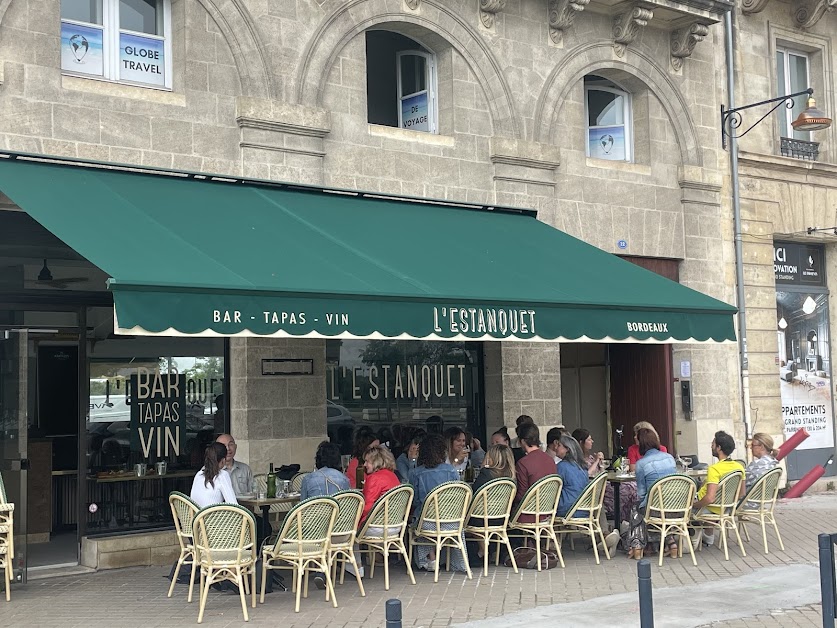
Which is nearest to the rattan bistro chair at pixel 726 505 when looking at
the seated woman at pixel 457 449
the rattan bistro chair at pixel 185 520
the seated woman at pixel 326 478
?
the seated woman at pixel 457 449

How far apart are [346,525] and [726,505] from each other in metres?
3.83

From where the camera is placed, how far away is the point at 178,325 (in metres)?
7.25

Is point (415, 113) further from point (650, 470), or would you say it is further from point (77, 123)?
point (650, 470)

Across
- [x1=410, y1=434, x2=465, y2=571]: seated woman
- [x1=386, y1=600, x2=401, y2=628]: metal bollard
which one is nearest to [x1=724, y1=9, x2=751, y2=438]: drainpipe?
[x1=410, y1=434, x2=465, y2=571]: seated woman

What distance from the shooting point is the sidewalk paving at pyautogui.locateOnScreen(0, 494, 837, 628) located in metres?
7.53

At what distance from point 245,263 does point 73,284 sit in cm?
263

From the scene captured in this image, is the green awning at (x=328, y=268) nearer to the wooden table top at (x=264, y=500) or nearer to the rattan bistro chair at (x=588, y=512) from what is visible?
the rattan bistro chair at (x=588, y=512)

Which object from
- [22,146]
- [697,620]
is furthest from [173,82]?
[697,620]

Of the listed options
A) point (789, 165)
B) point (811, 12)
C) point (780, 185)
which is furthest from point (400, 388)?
point (811, 12)

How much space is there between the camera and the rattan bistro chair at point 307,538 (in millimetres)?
8008

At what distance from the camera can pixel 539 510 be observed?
31.2 feet

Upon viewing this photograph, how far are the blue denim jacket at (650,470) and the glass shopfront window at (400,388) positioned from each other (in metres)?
2.91

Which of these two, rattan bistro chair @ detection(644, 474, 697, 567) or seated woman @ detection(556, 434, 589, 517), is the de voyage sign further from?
rattan bistro chair @ detection(644, 474, 697, 567)

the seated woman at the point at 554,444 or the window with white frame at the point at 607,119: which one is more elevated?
the window with white frame at the point at 607,119
